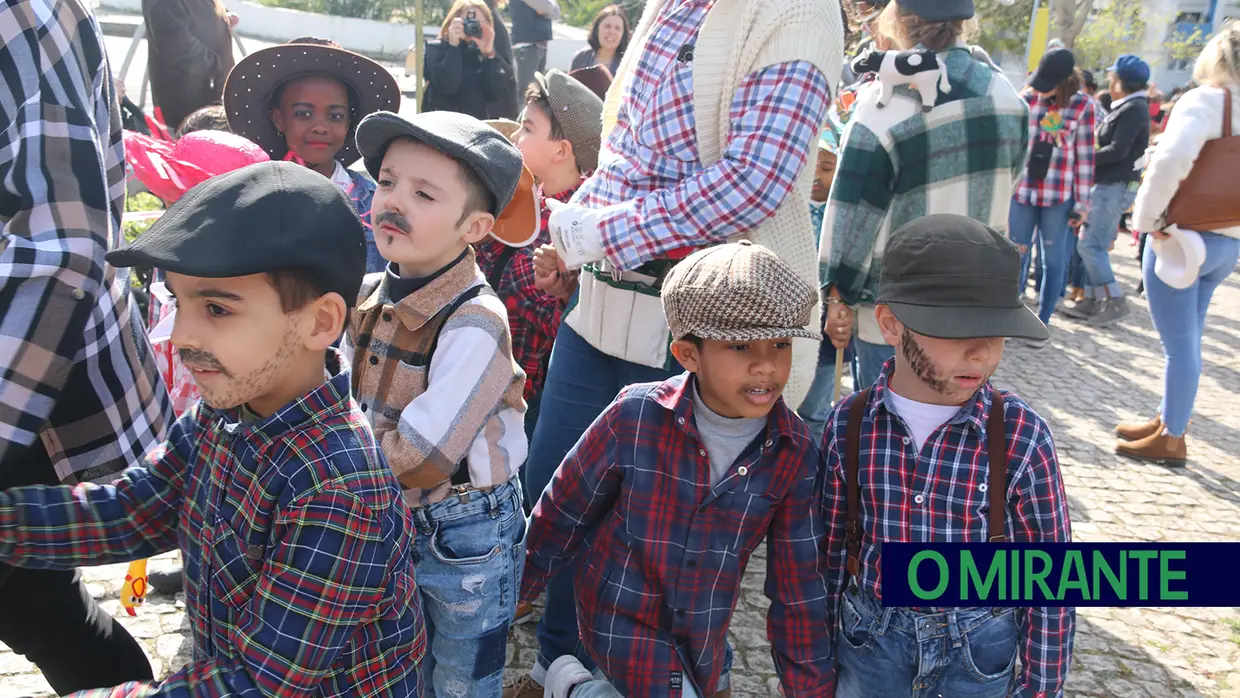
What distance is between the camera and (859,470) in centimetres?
214

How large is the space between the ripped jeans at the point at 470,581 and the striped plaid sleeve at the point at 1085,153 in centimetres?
663

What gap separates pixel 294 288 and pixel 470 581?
876 millimetres

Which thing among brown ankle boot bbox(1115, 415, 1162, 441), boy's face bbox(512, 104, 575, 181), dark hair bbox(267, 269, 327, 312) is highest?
boy's face bbox(512, 104, 575, 181)

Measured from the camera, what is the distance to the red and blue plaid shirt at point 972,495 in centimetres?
204

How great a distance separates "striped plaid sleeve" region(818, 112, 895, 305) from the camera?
3.27 m

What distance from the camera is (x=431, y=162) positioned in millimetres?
2104

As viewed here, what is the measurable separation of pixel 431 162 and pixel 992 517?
1419 millimetres

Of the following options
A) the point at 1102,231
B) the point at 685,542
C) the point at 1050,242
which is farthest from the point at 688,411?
the point at 1102,231

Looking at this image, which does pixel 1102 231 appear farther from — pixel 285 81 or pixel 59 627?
pixel 59 627

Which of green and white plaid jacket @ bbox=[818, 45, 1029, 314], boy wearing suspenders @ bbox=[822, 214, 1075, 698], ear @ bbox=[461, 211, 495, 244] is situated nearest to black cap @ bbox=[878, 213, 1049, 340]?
boy wearing suspenders @ bbox=[822, 214, 1075, 698]

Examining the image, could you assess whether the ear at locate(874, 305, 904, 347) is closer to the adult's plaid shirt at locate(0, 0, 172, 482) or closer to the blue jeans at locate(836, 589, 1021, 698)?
the blue jeans at locate(836, 589, 1021, 698)

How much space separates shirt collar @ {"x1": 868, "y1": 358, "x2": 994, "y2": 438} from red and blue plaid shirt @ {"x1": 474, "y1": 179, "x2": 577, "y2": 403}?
A: 141 cm

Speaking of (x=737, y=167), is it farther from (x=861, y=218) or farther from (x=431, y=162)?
(x=861, y=218)

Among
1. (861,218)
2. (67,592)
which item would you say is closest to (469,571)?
(67,592)
